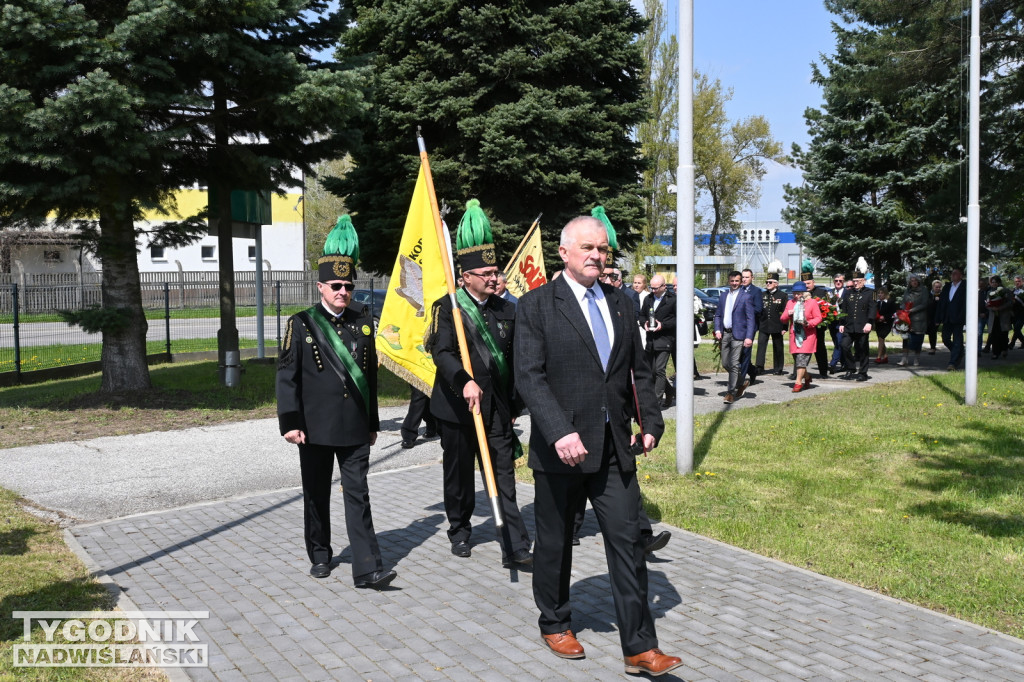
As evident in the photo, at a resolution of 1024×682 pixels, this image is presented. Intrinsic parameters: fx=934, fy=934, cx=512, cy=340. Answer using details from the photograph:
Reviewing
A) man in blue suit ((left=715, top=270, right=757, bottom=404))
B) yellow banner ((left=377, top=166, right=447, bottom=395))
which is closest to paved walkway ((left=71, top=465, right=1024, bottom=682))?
yellow banner ((left=377, top=166, right=447, bottom=395))

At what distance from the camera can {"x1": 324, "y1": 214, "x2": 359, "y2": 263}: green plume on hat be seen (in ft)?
20.5

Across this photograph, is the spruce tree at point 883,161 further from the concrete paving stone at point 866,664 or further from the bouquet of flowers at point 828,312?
the concrete paving stone at point 866,664

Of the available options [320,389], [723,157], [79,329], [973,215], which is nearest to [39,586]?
[320,389]

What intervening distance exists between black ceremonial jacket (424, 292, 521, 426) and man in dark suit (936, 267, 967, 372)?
15234 millimetres

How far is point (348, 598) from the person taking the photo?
572cm

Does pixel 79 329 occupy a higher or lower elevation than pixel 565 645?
A: higher

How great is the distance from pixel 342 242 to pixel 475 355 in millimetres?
1181

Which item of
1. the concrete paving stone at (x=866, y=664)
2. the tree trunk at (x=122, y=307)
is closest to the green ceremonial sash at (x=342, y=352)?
the concrete paving stone at (x=866, y=664)

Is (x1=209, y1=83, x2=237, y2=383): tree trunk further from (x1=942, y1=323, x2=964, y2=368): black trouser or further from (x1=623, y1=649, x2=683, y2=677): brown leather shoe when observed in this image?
(x1=942, y1=323, x2=964, y2=368): black trouser

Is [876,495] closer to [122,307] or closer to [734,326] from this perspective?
[734,326]

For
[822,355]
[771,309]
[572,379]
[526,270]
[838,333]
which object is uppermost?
[526,270]

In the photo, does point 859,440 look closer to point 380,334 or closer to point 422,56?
point 380,334

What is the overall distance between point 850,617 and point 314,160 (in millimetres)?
12434

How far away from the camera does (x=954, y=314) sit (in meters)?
19.5
